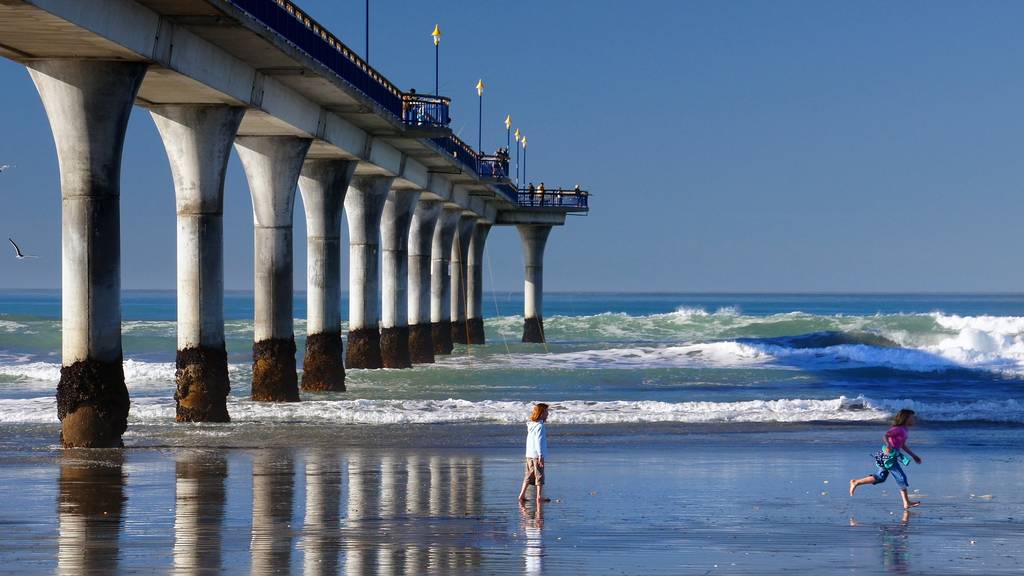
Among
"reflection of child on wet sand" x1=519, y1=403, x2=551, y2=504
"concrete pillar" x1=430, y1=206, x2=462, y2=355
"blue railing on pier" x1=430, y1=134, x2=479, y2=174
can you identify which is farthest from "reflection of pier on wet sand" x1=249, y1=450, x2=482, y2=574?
"concrete pillar" x1=430, y1=206, x2=462, y2=355

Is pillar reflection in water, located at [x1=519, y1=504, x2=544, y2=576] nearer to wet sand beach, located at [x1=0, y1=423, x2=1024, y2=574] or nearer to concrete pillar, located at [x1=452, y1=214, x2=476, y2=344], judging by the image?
wet sand beach, located at [x1=0, y1=423, x2=1024, y2=574]

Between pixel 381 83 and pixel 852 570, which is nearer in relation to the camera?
pixel 852 570

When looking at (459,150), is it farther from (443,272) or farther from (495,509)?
(495,509)

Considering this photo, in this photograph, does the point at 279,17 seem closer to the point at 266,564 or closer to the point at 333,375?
the point at 333,375

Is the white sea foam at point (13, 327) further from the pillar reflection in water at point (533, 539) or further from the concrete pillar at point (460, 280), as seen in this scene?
the pillar reflection in water at point (533, 539)

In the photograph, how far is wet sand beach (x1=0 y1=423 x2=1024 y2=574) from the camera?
12797mm

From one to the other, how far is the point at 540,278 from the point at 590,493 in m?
69.4

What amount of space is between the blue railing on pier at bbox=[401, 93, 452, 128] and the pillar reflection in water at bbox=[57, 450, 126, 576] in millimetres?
22560

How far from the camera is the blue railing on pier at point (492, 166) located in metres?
64.8

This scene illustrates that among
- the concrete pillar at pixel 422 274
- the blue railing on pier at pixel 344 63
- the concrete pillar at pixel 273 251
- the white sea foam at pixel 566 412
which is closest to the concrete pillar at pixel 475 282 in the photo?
the concrete pillar at pixel 422 274

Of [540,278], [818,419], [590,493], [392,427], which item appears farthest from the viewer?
[540,278]

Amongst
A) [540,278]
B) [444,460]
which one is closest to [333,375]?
[444,460]

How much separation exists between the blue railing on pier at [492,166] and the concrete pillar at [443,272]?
617cm

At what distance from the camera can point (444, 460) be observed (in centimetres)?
2166
